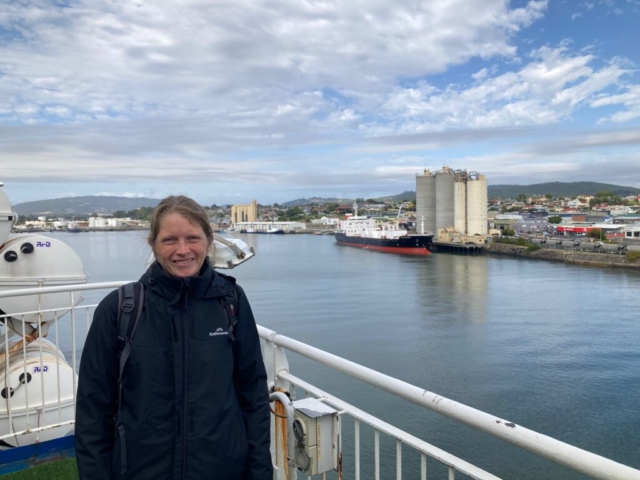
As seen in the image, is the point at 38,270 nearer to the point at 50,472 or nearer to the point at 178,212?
the point at 50,472

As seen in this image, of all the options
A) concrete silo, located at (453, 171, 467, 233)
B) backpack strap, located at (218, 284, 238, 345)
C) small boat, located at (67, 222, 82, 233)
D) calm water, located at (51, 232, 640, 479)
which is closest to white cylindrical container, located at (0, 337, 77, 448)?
calm water, located at (51, 232, 640, 479)

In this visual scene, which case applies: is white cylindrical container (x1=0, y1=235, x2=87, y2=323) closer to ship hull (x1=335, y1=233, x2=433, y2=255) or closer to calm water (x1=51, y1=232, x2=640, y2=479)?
calm water (x1=51, y1=232, x2=640, y2=479)

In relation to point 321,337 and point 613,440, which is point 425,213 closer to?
point 321,337

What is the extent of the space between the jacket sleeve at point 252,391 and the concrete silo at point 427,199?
47.0m

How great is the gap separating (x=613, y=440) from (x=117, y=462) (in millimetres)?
7445

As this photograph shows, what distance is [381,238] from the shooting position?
135 ft

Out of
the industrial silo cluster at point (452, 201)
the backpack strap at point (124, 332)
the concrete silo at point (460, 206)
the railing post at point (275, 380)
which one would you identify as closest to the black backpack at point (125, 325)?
the backpack strap at point (124, 332)

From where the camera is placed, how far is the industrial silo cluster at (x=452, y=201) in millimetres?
43375

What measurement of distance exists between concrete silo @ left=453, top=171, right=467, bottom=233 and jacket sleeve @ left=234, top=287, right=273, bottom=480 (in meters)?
44.2

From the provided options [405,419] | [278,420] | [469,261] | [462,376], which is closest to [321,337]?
[462,376]

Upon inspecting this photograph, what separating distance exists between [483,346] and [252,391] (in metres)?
10.7

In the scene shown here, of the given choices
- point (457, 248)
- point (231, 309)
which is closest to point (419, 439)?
point (231, 309)

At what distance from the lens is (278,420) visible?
1.71 meters

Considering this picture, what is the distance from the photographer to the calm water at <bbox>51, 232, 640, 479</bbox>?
6.66 meters
